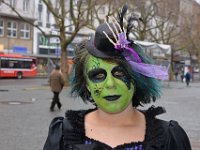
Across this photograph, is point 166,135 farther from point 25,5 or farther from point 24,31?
point 25,5

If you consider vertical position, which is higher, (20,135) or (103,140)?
(103,140)

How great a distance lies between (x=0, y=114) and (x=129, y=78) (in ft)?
42.1

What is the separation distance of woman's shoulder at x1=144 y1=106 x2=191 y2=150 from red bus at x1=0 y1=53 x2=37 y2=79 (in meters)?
41.4

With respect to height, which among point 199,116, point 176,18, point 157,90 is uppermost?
point 176,18

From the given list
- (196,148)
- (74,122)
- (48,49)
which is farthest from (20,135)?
(48,49)

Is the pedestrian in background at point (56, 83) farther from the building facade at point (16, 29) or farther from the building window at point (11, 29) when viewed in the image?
the building window at point (11, 29)

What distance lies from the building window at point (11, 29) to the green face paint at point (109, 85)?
2164 inches

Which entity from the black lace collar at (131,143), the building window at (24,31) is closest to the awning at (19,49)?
the building window at (24,31)

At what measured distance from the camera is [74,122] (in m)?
2.12

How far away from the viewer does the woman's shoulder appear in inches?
79.7

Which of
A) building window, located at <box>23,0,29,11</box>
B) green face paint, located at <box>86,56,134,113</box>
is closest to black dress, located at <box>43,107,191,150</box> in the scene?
green face paint, located at <box>86,56,134,113</box>

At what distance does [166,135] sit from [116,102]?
0.27 m

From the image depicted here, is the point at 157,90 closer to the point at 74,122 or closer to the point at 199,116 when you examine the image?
the point at 74,122

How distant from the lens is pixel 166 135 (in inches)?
81.0
